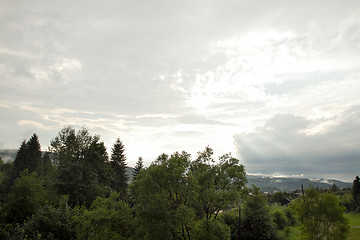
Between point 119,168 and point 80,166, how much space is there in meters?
11.0

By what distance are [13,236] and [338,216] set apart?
91.9 feet

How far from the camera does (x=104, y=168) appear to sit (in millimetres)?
45125

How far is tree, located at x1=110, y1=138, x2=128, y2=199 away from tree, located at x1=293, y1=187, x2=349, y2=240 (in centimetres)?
3742

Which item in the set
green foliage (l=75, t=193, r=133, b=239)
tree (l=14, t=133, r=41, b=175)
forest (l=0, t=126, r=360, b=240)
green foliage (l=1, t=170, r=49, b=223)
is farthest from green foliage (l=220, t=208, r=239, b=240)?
tree (l=14, t=133, r=41, b=175)

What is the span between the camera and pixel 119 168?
51531 mm

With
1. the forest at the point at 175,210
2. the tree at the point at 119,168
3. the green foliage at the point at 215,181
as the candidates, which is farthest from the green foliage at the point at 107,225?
the tree at the point at 119,168

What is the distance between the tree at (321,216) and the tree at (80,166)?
107ft

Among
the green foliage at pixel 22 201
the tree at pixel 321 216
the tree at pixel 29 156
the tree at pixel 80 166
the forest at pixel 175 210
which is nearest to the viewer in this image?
the tree at pixel 321 216

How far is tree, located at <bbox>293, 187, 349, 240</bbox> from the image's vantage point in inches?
689

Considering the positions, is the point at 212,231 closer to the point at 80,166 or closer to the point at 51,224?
the point at 51,224

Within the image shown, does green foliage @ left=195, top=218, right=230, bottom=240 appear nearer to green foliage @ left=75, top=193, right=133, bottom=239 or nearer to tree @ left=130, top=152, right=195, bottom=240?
tree @ left=130, top=152, right=195, bottom=240

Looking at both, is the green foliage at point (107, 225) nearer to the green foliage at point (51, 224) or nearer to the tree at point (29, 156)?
the green foliage at point (51, 224)

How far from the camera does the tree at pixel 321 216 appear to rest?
57.4ft

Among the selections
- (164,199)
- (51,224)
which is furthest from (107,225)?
(164,199)
